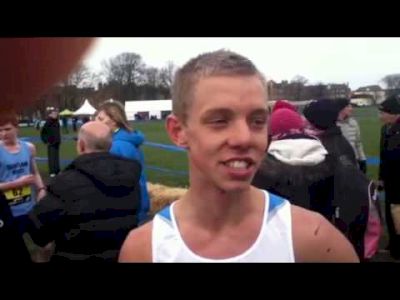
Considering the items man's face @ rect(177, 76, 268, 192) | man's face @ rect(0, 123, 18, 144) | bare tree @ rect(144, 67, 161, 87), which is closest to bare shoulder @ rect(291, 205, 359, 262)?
man's face @ rect(177, 76, 268, 192)

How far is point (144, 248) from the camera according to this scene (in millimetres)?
904

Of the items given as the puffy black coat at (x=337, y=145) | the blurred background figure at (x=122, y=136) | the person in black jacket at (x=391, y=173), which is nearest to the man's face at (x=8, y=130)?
the blurred background figure at (x=122, y=136)

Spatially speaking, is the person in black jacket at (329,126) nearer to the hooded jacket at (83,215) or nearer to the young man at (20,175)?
the hooded jacket at (83,215)

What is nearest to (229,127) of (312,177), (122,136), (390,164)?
(312,177)

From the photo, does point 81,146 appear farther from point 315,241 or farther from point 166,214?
point 315,241

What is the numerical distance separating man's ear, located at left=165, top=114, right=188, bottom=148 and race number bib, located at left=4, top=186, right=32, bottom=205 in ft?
2.32

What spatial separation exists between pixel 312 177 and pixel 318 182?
0.07ft

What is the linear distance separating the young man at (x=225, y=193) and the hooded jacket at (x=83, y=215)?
366 mm

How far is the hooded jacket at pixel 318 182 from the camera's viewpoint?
120 cm

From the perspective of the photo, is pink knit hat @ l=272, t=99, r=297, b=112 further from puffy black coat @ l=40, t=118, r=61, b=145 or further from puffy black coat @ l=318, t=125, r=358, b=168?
puffy black coat @ l=40, t=118, r=61, b=145

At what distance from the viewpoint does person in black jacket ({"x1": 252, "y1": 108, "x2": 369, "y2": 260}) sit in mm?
1205

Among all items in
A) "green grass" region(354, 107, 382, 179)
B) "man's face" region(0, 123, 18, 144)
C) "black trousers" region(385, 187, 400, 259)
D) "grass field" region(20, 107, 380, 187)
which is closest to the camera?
"man's face" region(0, 123, 18, 144)

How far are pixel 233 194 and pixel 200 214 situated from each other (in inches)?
2.8
